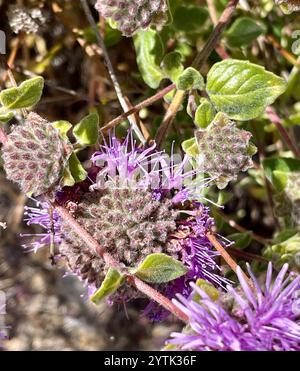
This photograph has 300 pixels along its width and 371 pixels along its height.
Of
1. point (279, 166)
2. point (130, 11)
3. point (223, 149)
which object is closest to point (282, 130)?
point (279, 166)

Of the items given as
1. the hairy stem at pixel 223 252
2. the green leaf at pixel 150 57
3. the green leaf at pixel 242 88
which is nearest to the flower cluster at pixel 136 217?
the hairy stem at pixel 223 252

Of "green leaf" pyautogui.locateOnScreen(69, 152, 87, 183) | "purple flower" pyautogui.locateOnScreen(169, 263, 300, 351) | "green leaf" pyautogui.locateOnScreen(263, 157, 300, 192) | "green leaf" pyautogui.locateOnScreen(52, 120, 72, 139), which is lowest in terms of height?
"green leaf" pyautogui.locateOnScreen(263, 157, 300, 192)

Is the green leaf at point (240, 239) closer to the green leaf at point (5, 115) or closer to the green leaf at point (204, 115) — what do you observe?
the green leaf at point (204, 115)

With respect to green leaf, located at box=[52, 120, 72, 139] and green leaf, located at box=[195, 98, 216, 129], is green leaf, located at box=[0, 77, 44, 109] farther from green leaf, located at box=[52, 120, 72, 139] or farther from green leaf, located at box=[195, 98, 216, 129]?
green leaf, located at box=[195, 98, 216, 129]

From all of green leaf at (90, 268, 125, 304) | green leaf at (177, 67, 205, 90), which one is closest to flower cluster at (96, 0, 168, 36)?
green leaf at (177, 67, 205, 90)
